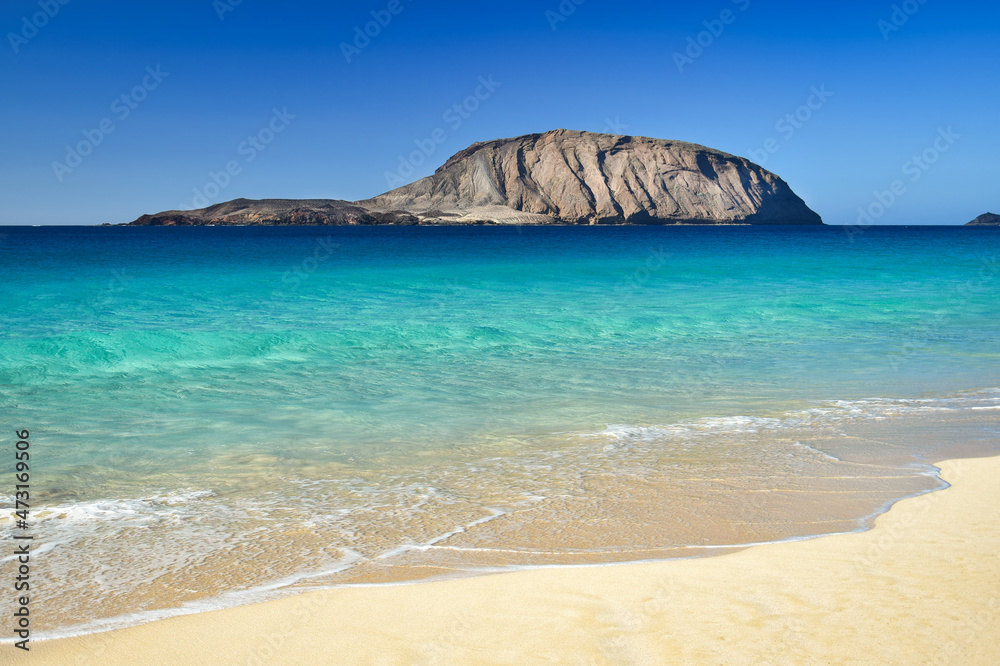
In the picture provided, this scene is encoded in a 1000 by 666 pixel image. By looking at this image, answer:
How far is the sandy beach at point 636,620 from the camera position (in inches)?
116

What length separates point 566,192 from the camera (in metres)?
160

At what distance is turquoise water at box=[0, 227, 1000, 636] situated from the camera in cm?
498

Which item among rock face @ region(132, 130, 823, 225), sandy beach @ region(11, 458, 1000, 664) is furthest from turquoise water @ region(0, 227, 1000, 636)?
rock face @ region(132, 130, 823, 225)

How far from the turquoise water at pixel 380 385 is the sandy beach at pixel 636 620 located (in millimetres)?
468

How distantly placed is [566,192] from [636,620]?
6335 inches

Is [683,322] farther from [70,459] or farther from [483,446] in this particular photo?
[70,459]

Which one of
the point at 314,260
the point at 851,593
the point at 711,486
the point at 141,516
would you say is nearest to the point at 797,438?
the point at 711,486

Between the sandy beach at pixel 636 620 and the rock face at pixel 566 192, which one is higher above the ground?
the rock face at pixel 566 192

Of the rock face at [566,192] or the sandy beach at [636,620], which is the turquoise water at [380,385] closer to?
the sandy beach at [636,620]

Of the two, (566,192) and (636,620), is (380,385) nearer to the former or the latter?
(636,620)

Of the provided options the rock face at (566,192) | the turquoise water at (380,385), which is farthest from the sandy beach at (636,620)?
the rock face at (566,192)

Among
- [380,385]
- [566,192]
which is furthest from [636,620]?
[566,192]

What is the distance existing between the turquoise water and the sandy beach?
0.47m

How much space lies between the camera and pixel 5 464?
593 centimetres
